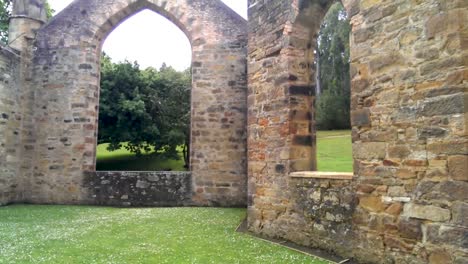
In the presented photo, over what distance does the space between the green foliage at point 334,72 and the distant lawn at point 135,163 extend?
27.5 feet

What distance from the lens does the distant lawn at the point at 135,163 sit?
15.7 metres

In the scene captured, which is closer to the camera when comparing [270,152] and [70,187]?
[270,152]

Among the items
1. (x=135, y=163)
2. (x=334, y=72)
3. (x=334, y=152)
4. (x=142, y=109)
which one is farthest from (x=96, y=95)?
(x=334, y=72)

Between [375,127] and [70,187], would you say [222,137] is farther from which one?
[375,127]

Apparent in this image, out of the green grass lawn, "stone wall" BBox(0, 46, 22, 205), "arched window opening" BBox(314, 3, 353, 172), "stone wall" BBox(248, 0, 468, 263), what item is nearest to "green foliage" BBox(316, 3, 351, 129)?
"arched window opening" BBox(314, 3, 353, 172)

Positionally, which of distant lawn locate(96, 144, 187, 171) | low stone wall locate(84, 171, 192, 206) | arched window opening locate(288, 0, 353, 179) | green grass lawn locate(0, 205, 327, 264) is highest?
arched window opening locate(288, 0, 353, 179)

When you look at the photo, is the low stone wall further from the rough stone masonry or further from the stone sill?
the stone sill

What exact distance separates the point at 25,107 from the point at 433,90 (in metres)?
9.42

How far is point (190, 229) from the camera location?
6.09 m

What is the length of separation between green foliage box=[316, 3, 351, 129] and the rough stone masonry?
38.7ft

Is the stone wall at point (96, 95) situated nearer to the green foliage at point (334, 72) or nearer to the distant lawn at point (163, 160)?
the distant lawn at point (163, 160)

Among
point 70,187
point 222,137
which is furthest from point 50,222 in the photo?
point 222,137

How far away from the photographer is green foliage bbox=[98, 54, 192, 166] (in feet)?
42.8

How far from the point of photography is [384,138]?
4004mm
